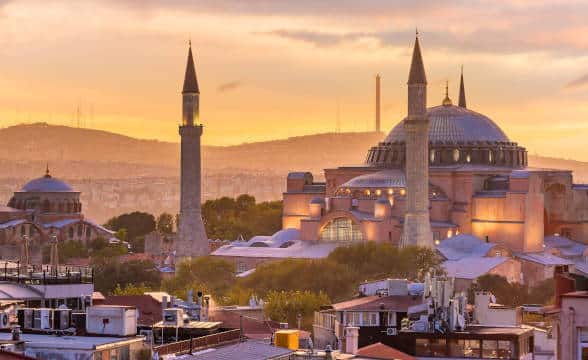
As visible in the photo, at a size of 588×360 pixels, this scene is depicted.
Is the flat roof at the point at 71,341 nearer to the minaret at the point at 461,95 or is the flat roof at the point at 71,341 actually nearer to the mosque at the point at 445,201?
the mosque at the point at 445,201

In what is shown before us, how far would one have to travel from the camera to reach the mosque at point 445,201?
10406 centimetres

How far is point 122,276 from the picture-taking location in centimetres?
9069

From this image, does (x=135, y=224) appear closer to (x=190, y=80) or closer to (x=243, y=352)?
(x=190, y=80)

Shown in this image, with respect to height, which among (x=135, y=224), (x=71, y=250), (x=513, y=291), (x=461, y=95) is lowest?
(x=513, y=291)

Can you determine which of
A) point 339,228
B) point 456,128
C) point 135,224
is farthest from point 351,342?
point 135,224

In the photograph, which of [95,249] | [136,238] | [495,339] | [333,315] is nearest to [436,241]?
[95,249]

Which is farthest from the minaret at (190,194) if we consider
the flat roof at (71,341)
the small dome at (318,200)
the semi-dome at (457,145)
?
the flat roof at (71,341)

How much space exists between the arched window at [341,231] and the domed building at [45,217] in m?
25.1

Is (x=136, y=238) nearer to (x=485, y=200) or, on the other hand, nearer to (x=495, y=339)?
(x=485, y=200)

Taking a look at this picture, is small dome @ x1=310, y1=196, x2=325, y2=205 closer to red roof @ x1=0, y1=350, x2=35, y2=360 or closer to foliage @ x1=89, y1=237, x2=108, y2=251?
foliage @ x1=89, y1=237, x2=108, y2=251

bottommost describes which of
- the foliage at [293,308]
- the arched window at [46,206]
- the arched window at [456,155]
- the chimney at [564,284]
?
the foliage at [293,308]

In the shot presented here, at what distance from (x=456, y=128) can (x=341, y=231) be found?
15.0m

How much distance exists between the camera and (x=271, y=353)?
29375 millimetres

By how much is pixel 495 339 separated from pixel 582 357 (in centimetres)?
1513
